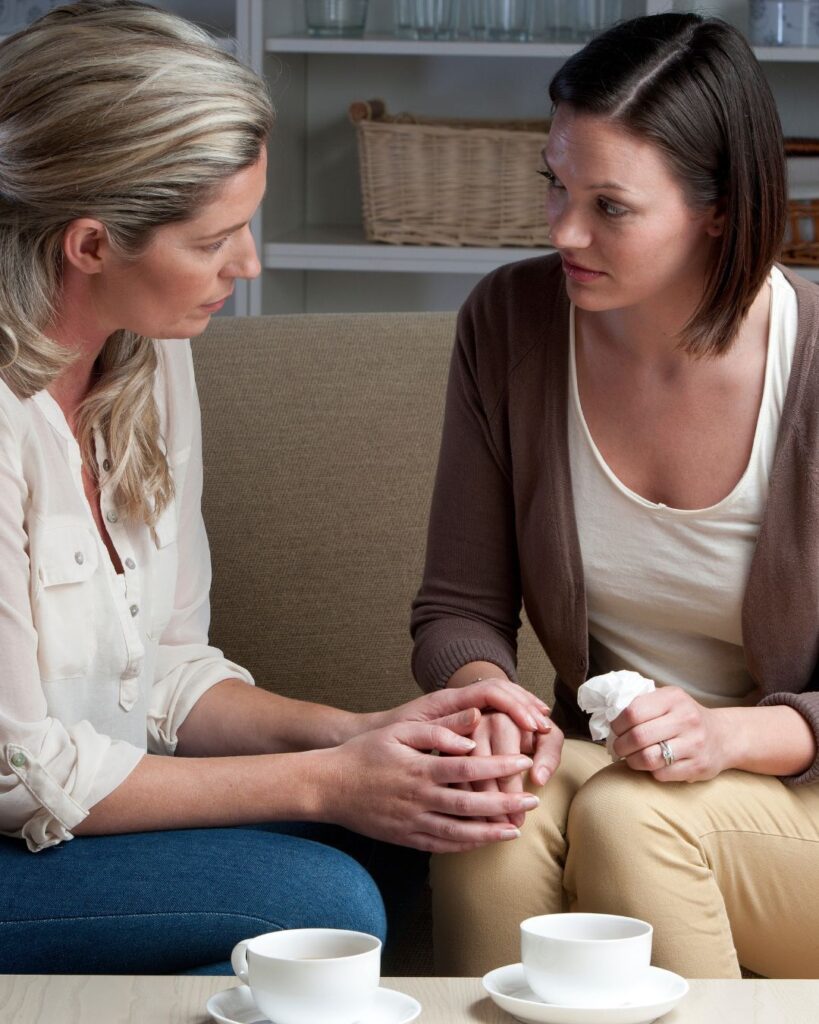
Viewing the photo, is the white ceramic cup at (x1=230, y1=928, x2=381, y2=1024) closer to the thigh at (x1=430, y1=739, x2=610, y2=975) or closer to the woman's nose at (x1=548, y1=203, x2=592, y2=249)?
the thigh at (x1=430, y1=739, x2=610, y2=975)

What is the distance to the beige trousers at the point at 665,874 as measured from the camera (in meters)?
1.17

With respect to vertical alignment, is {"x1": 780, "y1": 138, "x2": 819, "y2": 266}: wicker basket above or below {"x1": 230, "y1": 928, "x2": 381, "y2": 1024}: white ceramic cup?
above

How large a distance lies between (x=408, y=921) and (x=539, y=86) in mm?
1902

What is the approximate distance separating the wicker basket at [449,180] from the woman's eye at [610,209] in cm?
128

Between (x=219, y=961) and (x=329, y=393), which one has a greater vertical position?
(x=329, y=393)

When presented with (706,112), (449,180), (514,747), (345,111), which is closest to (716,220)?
(706,112)

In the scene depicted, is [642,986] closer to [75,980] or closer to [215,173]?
[75,980]

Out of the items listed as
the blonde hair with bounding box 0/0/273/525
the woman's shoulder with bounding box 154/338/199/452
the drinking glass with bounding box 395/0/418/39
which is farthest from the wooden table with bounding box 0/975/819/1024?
the drinking glass with bounding box 395/0/418/39

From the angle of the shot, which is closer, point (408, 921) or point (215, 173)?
Result: point (215, 173)

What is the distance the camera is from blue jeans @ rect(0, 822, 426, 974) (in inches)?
43.6

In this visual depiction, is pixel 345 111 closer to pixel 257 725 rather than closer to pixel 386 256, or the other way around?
pixel 386 256

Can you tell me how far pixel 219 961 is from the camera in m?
1.13

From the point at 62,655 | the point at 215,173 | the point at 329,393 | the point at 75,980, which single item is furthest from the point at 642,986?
the point at 329,393

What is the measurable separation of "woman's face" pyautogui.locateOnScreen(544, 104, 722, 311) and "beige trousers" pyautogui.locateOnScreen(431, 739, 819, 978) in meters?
0.43
